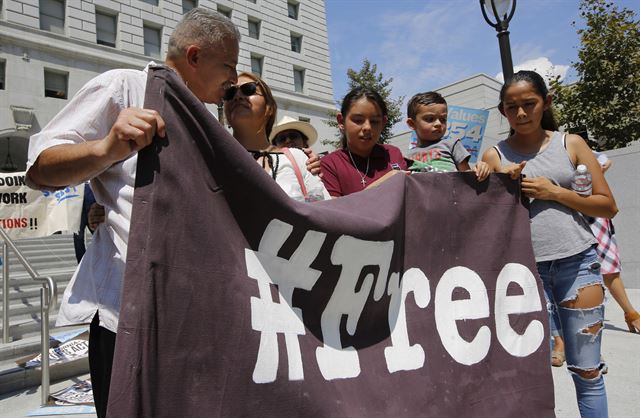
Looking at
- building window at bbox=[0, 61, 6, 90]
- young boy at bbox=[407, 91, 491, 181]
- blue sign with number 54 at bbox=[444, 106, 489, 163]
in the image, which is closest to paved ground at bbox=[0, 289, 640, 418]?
young boy at bbox=[407, 91, 491, 181]

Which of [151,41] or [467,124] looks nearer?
[467,124]

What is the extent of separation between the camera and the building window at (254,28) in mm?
30031

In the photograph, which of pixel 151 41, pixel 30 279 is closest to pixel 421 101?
pixel 30 279

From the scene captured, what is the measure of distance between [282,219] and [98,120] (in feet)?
2.24

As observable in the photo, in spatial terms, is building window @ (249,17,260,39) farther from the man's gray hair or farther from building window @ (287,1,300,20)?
the man's gray hair

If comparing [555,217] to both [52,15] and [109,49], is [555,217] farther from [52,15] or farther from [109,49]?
[52,15]

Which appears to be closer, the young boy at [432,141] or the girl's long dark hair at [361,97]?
the girl's long dark hair at [361,97]

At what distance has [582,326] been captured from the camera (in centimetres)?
225

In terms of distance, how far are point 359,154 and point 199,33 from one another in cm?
137

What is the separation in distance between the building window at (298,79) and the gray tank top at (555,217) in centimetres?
3117

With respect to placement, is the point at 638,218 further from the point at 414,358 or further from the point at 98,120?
the point at 98,120

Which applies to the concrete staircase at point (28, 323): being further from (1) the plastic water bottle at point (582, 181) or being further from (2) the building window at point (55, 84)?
(2) the building window at point (55, 84)

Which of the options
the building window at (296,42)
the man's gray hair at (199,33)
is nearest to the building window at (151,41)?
the building window at (296,42)

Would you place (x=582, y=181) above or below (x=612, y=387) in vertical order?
above
